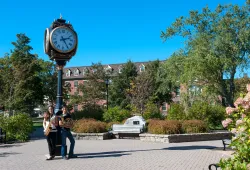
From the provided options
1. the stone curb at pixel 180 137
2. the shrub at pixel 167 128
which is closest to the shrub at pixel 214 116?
the stone curb at pixel 180 137

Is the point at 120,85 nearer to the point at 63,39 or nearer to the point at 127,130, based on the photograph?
the point at 127,130

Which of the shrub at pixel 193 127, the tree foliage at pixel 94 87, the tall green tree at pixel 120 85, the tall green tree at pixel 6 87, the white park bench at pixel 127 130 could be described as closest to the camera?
the shrub at pixel 193 127

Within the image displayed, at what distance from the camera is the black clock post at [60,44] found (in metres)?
10.3

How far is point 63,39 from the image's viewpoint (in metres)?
10.6

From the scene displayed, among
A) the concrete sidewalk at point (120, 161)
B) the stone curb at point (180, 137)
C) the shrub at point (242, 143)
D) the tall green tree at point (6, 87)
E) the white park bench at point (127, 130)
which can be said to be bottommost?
the concrete sidewalk at point (120, 161)

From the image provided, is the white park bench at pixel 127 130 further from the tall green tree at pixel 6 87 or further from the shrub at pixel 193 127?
the tall green tree at pixel 6 87

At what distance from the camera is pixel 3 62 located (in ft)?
116

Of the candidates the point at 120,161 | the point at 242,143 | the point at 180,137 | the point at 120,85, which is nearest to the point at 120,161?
the point at 120,161

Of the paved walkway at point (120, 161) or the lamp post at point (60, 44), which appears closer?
the paved walkway at point (120, 161)

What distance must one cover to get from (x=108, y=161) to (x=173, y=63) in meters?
21.2

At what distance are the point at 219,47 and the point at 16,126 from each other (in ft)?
59.0

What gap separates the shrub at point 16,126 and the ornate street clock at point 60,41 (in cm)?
609

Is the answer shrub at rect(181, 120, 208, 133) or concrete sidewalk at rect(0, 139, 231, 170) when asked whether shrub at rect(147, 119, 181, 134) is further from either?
concrete sidewalk at rect(0, 139, 231, 170)

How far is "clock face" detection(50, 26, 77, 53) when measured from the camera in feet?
34.0
